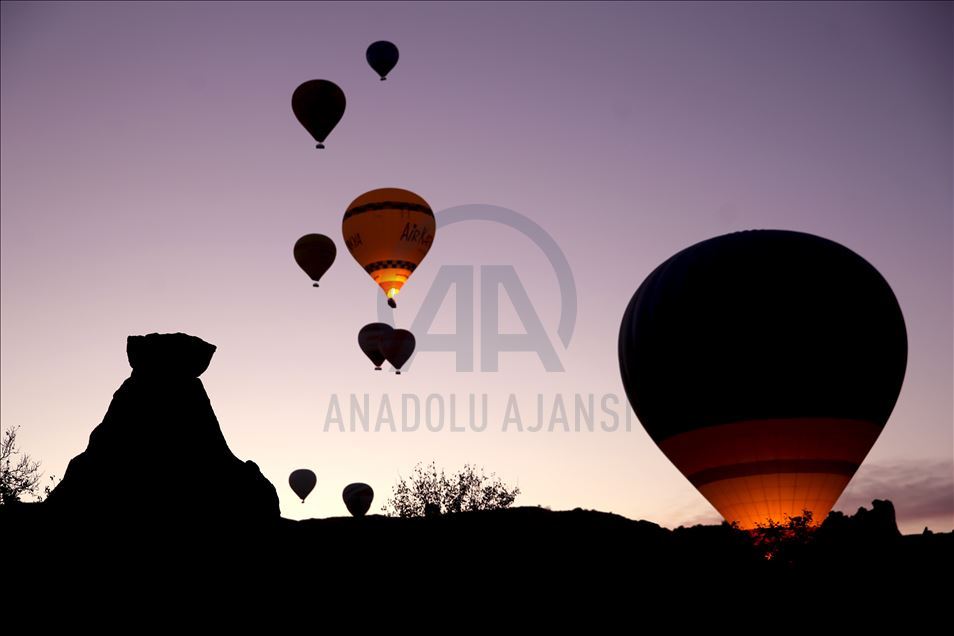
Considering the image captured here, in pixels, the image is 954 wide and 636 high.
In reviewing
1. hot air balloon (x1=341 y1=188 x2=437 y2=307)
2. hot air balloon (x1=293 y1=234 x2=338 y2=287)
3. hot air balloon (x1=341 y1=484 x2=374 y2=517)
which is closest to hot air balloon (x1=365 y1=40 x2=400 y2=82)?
hot air balloon (x1=341 y1=188 x2=437 y2=307)

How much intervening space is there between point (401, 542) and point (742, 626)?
33.2 ft

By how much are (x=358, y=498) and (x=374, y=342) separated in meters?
8.48

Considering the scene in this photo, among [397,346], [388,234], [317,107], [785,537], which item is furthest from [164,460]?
[397,346]

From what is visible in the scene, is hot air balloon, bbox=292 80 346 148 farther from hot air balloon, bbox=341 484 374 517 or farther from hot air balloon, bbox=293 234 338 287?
hot air balloon, bbox=341 484 374 517

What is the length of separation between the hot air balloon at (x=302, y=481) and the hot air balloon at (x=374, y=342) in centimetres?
788

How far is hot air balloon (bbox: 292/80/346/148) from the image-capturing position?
39.2 metres

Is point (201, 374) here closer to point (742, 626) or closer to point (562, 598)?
point (562, 598)

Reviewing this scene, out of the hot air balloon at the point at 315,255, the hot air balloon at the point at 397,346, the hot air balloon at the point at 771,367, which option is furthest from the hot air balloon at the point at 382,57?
the hot air balloon at the point at 771,367

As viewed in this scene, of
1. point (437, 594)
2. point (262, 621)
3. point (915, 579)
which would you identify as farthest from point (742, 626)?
point (262, 621)

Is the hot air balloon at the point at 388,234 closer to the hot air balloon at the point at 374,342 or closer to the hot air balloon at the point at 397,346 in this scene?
the hot air balloon at the point at 397,346

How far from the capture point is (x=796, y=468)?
29.6 meters

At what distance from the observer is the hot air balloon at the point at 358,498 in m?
49.1

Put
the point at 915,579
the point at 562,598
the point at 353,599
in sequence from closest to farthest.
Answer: the point at 353,599
the point at 562,598
the point at 915,579

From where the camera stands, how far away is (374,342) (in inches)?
1844
